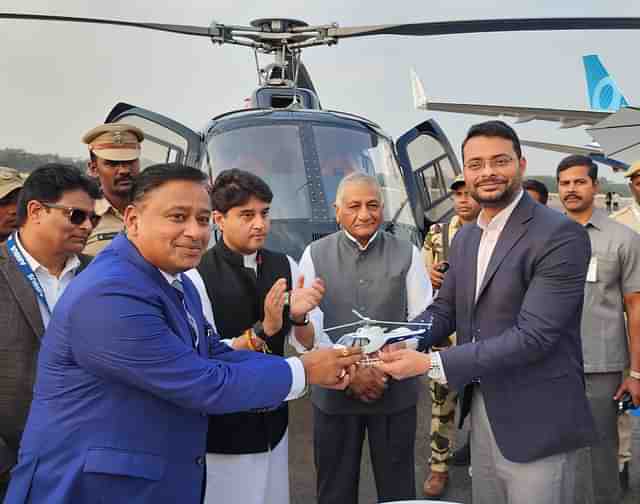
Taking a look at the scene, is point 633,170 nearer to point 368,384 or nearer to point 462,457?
point 462,457

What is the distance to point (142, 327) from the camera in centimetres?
147

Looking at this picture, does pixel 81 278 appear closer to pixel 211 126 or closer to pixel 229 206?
pixel 229 206

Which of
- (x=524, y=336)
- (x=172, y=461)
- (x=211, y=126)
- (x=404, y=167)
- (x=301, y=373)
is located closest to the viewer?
(x=172, y=461)

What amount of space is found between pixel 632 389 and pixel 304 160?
11.5ft

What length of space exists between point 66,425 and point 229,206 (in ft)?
3.72

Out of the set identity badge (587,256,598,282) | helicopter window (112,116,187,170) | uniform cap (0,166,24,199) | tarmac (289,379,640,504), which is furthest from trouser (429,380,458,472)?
helicopter window (112,116,187,170)

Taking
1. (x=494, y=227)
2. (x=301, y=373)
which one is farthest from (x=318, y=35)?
(x=301, y=373)

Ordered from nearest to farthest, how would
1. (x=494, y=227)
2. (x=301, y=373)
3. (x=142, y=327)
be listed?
(x=142, y=327) < (x=301, y=373) < (x=494, y=227)

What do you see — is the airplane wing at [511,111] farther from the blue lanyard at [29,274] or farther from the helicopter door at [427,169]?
the blue lanyard at [29,274]

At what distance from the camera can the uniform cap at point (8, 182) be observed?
110 inches

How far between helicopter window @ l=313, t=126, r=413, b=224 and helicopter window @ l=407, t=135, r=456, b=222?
17.3 inches

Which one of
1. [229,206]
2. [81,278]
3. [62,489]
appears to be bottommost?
[62,489]

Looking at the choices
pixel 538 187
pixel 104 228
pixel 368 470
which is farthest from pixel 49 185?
pixel 538 187

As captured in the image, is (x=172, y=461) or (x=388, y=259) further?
(x=388, y=259)
